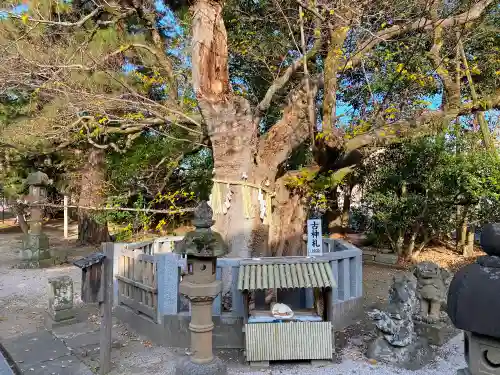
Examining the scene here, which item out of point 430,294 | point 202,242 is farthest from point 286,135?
point 202,242

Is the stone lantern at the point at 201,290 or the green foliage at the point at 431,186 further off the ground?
the green foliage at the point at 431,186

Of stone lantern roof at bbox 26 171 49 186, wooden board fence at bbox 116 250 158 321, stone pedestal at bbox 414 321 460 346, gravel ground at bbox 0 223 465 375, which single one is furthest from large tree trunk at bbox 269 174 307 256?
stone lantern roof at bbox 26 171 49 186

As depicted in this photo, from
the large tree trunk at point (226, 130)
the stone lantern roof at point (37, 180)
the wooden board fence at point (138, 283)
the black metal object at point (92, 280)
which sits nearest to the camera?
the black metal object at point (92, 280)

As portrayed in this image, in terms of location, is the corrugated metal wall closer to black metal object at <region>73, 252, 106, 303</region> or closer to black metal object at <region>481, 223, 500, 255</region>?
black metal object at <region>73, 252, 106, 303</region>

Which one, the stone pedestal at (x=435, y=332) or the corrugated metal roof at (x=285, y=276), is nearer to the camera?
the corrugated metal roof at (x=285, y=276)

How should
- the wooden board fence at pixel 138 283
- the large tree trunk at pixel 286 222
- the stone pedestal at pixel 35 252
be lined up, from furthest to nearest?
the stone pedestal at pixel 35 252 → the large tree trunk at pixel 286 222 → the wooden board fence at pixel 138 283

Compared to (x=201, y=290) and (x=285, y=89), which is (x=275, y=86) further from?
(x=201, y=290)

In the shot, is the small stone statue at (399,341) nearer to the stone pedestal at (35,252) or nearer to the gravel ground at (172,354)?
the gravel ground at (172,354)

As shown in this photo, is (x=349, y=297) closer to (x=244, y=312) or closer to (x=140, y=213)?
(x=244, y=312)

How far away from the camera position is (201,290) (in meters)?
4.27

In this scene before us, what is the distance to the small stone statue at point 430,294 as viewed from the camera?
575cm

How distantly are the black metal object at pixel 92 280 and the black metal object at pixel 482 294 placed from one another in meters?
3.89

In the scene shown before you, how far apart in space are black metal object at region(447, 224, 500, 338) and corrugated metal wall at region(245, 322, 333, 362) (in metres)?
2.82

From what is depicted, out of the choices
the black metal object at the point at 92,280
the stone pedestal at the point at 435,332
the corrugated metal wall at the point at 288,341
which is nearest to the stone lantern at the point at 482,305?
the corrugated metal wall at the point at 288,341
